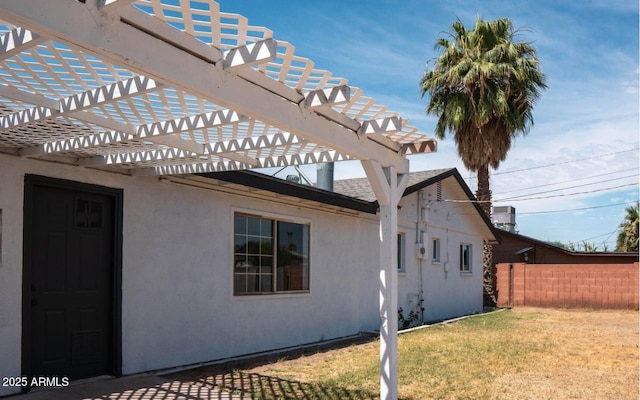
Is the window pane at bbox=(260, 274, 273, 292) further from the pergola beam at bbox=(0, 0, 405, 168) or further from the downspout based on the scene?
the downspout

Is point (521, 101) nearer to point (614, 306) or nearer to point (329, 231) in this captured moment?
point (614, 306)

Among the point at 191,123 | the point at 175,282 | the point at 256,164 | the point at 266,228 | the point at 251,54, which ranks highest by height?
the point at 251,54

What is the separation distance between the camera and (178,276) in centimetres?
852

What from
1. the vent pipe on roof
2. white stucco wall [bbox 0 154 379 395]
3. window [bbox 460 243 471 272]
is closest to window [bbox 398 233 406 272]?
the vent pipe on roof

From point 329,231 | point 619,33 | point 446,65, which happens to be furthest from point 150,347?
point 446,65

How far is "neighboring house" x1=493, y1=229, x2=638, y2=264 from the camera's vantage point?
2625cm

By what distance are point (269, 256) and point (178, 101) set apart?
5.81m

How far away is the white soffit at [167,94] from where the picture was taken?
3.45 metres

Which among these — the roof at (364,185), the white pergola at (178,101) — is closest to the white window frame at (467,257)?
the roof at (364,185)

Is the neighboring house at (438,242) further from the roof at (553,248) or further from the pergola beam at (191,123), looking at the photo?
the pergola beam at (191,123)

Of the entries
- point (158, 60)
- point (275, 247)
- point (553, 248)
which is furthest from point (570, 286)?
point (158, 60)

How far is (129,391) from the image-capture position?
6797 mm

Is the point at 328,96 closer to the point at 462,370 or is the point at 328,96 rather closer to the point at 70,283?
the point at 70,283

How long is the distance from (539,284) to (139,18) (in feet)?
70.6
